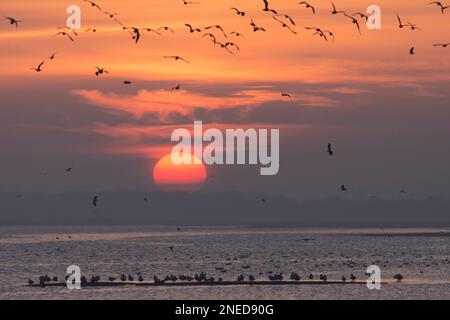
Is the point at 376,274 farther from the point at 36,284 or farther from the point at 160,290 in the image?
the point at 36,284

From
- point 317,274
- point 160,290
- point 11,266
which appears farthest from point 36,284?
point 11,266

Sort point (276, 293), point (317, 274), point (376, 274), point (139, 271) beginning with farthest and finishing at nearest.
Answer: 1. point (139, 271)
2. point (317, 274)
3. point (376, 274)
4. point (276, 293)

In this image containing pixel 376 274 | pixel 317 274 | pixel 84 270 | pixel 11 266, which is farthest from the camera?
pixel 11 266

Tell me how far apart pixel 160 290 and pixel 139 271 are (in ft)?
127

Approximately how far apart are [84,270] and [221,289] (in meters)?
52.9

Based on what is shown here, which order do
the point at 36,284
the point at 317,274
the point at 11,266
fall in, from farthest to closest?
the point at 11,266 → the point at 317,274 → the point at 36,284

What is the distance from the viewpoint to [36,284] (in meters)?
113
